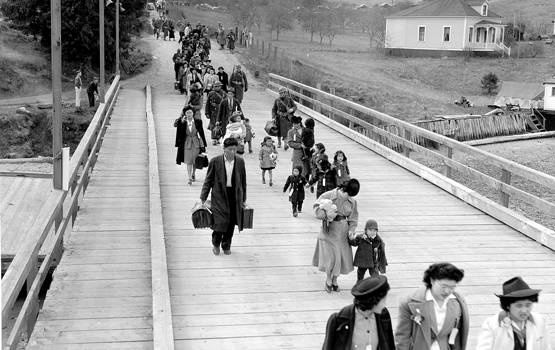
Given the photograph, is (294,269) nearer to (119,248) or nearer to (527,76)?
(119,248)

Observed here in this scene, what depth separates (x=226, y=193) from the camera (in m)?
11.2

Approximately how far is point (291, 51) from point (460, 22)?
15.0 metres

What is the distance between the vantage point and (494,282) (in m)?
10.5

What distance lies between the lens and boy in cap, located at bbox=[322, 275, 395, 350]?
6.03 meters

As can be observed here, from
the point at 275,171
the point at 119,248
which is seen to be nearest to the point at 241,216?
the point at 119,248

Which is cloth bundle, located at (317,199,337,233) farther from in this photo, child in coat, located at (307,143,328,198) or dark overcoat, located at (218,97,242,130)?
dark overcoat, located at (218,97,242,130)

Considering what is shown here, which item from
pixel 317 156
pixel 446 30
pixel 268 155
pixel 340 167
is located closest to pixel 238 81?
pixel 268 155

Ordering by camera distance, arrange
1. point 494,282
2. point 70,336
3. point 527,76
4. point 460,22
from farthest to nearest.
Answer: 1. point 460,22
2. point 527,76
3. point 494,282
4. point 70,336

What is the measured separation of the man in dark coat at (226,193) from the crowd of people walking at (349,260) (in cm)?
1

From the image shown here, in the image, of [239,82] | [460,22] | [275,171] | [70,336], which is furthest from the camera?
[460,22]

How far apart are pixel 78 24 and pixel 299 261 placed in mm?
35202

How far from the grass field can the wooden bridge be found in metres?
28.1

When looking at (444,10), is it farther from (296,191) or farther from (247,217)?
(247,217)

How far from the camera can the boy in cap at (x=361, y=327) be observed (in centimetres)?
603
